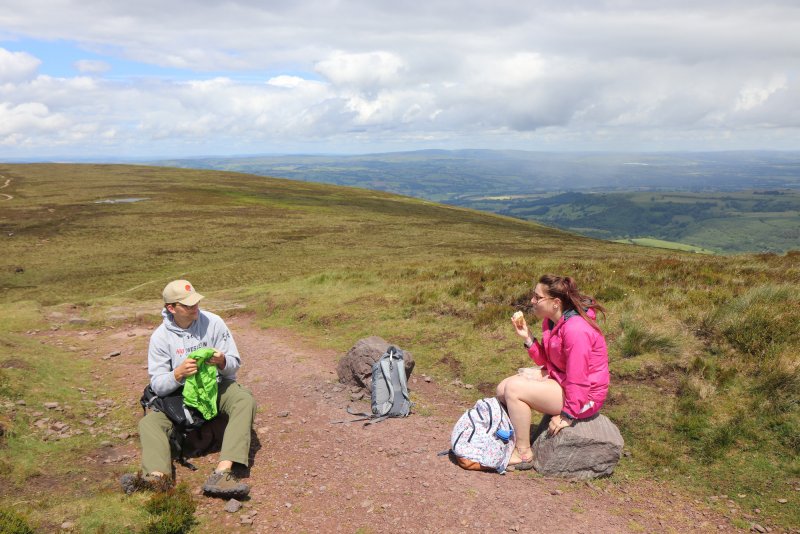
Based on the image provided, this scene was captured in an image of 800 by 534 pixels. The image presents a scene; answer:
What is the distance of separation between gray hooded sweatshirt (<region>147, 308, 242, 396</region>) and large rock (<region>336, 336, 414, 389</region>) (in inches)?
160

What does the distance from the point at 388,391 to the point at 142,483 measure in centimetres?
533

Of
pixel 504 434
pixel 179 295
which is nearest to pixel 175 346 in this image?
pixel 179 295

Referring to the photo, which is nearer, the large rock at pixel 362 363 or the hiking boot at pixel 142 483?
the hiking boot at pixel 142 483

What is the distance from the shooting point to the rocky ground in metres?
6.74

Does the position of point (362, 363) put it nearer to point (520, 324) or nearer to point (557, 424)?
point (520, 324)

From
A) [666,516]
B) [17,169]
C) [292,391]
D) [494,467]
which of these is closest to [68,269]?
[292,391]

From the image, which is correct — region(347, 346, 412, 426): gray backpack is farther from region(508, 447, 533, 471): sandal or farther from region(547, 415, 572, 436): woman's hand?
region(547, 415, 572, 436): woman's hand

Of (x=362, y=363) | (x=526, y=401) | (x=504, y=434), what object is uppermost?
(x=526, y=401)

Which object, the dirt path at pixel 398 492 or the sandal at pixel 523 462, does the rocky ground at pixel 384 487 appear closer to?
the dirt path at pixel 398 492

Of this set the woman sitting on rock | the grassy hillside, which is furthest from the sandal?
the grassy hillside

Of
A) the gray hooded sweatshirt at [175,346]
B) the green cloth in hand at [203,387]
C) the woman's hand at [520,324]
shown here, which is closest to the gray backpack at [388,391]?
the green cloth in hand at [203,387]

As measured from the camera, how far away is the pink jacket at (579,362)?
756cm

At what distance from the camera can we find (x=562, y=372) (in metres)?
8.11

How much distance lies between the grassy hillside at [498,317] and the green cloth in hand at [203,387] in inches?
74.5
